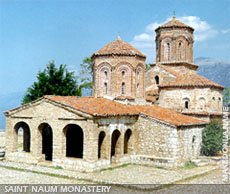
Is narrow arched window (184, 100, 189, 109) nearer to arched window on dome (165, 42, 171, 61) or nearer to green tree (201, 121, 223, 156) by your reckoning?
green tree (201, 121, 223, 156)

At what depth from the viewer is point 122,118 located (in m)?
20.2

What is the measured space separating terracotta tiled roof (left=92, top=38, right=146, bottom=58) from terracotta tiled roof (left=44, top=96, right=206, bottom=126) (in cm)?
395

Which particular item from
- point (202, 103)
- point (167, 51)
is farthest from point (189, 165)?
point (167, 51)

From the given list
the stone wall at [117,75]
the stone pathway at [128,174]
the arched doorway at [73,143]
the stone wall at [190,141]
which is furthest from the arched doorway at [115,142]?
the stone wall at [117,75]

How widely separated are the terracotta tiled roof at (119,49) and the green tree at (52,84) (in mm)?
7482

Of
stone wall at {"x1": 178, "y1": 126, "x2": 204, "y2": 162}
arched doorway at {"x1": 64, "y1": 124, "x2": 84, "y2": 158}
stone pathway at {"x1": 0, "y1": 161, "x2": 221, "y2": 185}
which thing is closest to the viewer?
stone pathway at {"x1": 0, "y1": 161, "x2": 221, "y2": 185}

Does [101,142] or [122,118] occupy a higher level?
[122,118]

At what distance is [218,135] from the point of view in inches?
880

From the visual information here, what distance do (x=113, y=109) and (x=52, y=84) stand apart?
472 inches

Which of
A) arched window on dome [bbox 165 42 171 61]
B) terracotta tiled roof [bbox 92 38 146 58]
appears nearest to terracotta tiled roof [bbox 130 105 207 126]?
terracotta tiled roof [bbox 92 38 146 58]

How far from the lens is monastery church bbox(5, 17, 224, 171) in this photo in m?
19.1

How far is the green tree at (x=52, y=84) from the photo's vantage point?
99.1 feet

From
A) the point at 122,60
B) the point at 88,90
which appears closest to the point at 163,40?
the point at 122,60

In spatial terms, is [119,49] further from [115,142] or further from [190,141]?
[190,141]
